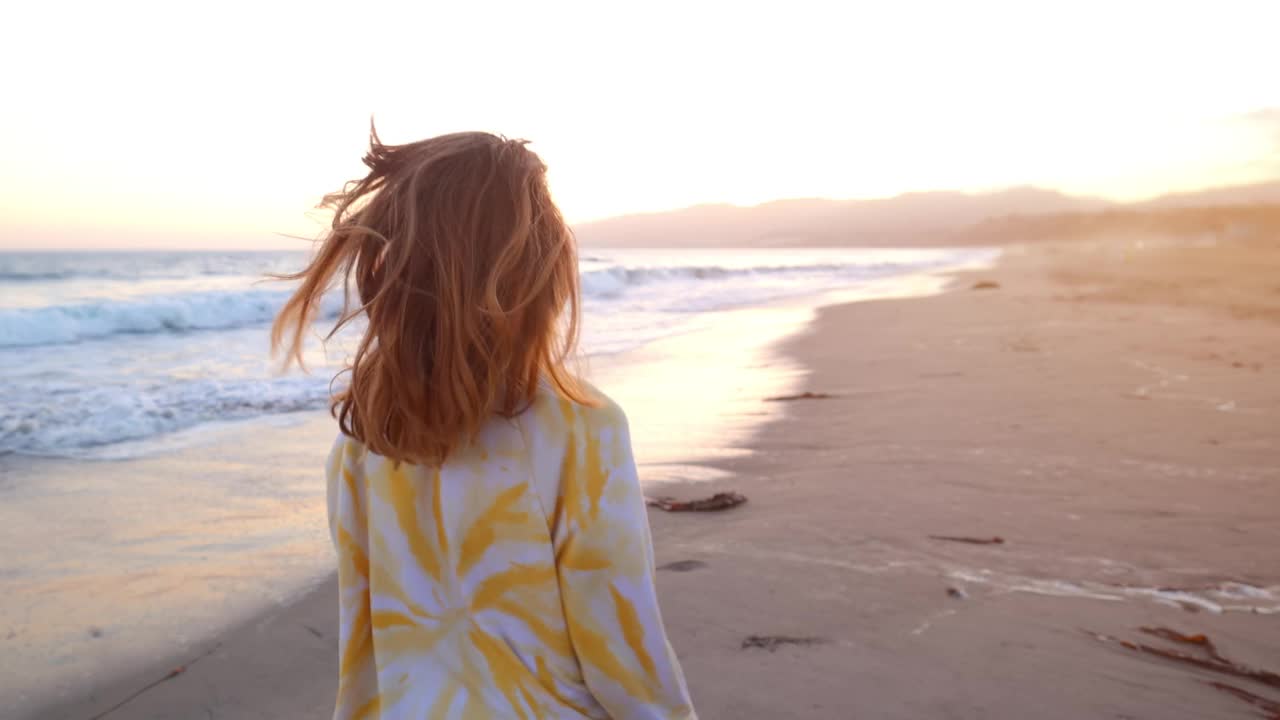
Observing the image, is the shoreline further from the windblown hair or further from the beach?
the windblown hair

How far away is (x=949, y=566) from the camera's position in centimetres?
293

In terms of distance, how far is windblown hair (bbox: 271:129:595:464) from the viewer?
3.39 feet

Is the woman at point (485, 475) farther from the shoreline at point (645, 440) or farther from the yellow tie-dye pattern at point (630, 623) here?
the shoreline at point (645, 440)

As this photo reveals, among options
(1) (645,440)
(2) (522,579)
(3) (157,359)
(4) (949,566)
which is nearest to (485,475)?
(2) (522,579)

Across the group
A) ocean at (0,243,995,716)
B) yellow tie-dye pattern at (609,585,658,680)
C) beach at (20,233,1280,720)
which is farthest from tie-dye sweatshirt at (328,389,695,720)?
beach at (20,233,1280,720)

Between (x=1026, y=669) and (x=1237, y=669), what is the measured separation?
1.78ft

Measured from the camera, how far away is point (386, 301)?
3.44 feet

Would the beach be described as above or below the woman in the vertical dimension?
below

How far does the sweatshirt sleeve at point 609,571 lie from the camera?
105 cm

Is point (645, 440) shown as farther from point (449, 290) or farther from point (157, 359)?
point (157, 359)

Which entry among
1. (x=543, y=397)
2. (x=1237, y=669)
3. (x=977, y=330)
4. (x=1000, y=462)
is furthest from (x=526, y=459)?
(x=977, y=330)

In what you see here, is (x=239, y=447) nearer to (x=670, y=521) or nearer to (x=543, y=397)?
(x=670, y=521)

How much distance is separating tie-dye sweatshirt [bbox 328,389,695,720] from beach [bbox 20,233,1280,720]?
117cm

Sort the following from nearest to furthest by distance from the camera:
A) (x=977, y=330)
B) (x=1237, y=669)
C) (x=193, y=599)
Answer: (x=1237, y=669)
(x=193, y=599)
(x=977, y=330)
